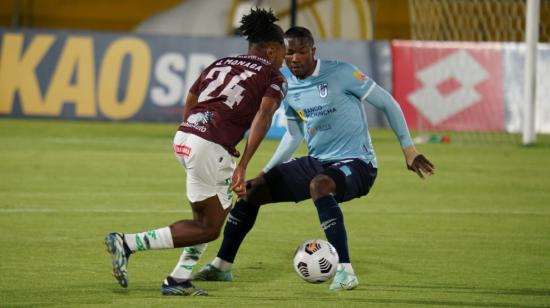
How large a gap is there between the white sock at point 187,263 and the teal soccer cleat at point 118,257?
389 mm

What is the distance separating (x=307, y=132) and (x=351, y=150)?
1.31ft

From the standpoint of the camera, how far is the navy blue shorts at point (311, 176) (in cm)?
806

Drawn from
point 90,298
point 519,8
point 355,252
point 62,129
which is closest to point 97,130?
point 62,129

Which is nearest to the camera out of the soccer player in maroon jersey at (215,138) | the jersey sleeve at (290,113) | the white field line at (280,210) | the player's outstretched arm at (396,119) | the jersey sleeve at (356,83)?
the soccer player in maroon jersey at (215,138)

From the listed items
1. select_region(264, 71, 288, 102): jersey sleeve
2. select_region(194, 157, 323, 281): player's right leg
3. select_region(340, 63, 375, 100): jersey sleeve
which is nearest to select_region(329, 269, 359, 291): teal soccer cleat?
select_region(194, 157, 323, 281): player's right leg

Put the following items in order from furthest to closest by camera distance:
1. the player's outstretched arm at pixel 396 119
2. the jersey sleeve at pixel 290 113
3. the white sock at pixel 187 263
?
the jersey sleeve at pixel 290 113 → the player's outstretched arm at pixel 396 119 → the white sock at pixel 187 263

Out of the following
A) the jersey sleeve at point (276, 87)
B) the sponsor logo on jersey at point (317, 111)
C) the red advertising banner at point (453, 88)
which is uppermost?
the jersey sleeve at point (276, 87)

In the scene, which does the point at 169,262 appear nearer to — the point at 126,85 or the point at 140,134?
the point at 140,134

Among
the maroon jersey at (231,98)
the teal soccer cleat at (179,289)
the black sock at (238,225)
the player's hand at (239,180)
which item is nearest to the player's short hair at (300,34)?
the maroon jersey at (231,98)

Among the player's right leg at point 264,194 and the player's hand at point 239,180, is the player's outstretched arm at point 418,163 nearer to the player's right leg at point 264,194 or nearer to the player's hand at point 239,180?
the player's right leg at point 264,194

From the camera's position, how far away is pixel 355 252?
9.54m

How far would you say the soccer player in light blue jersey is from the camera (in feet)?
26.7

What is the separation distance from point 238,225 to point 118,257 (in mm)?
1427

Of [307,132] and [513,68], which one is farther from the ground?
[307,132]
